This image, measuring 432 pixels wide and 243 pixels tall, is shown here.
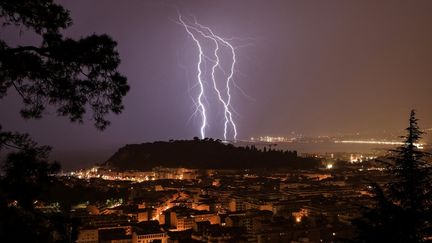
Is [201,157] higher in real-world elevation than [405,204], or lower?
higher

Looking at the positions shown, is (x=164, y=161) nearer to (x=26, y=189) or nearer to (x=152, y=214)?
(x=152, y=214)

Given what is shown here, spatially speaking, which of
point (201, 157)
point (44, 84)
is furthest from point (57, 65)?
point (201, 157)

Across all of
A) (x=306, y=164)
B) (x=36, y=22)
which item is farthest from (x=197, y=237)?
(x=306, y=164)

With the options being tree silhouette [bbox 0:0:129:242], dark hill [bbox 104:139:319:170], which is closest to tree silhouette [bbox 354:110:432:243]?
tree silhouette [bbox 0:0:129:242]

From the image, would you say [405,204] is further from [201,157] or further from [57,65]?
[201,157]

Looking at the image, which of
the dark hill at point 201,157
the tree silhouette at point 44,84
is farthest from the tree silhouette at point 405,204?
the dark hill at point 201,157

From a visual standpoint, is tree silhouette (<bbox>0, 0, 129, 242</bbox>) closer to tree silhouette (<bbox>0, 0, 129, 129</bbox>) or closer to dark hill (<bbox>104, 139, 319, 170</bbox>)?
tree silhouette (<bbox>0, 0, 129, 129</bbox>)

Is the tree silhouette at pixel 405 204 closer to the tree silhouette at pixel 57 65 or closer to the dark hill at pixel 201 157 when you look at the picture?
the tree silhouette at pixel 57 65
